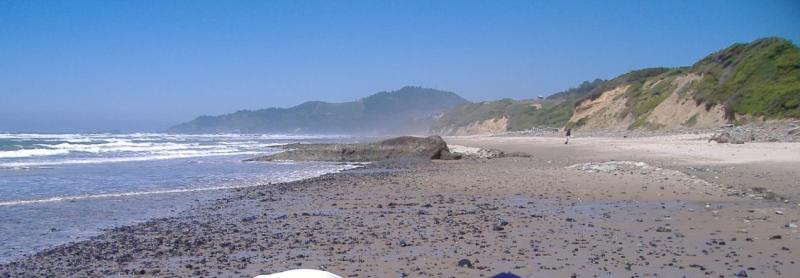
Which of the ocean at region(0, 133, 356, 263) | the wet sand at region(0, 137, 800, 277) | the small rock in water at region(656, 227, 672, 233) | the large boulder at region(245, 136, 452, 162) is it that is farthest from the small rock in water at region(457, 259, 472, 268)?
the large boulder at region(245, 136, 452, 162)

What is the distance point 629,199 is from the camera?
12336 millimetres

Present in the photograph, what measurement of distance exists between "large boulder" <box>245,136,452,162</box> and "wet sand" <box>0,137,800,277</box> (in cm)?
1168

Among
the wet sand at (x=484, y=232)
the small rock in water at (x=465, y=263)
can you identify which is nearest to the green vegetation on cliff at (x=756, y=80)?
the wet sand at (x=484, y=232)

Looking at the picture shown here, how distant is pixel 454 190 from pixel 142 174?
445 inches

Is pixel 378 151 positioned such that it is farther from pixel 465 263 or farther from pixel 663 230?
pixel 465 263

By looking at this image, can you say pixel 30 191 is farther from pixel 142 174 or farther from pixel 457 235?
pixel 457 235

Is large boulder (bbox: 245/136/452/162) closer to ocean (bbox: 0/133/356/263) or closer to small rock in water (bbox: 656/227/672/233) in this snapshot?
ocean (bbox: 0/133/356/263)

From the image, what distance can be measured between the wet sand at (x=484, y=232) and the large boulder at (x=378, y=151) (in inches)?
460

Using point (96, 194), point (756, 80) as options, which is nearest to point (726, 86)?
point (756, 80)

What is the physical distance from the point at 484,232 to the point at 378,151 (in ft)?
68.0

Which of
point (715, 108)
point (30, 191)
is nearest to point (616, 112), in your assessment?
point (715, 108)

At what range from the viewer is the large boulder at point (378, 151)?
27.9 meters

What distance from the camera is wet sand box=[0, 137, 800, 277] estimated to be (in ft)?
23.5

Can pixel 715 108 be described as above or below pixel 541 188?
above
